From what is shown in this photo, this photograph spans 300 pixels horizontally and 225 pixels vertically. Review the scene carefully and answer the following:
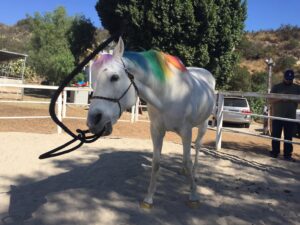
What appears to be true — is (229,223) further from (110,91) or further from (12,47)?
(12,47)

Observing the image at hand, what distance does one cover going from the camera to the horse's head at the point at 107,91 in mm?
2795

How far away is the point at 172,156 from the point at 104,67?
3.98m

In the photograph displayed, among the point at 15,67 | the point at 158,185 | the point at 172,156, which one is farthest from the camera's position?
the point at 15,67

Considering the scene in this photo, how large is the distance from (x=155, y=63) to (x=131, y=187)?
1741mm

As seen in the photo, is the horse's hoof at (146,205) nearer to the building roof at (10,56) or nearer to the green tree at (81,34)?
the building roof at (10,56)

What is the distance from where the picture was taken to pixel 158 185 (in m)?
4.67

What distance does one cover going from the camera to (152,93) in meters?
3.40

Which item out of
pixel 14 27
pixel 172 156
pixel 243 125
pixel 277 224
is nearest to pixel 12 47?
pixel 14 27

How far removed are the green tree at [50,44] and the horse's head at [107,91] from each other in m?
24.7

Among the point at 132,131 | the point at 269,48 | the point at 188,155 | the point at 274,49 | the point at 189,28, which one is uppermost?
the point at 269,48

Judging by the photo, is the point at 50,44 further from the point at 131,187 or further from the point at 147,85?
the point at 147,85

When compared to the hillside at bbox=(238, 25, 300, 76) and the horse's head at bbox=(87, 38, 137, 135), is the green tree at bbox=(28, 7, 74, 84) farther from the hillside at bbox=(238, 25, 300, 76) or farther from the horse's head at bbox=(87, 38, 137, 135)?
the horse's head at bbox=(87, 38, 137, 135)

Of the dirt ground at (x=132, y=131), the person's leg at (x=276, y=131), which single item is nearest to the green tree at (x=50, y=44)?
the dirt ground at (x=132, y=131)

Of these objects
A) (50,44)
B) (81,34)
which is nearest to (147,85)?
(81,34)
